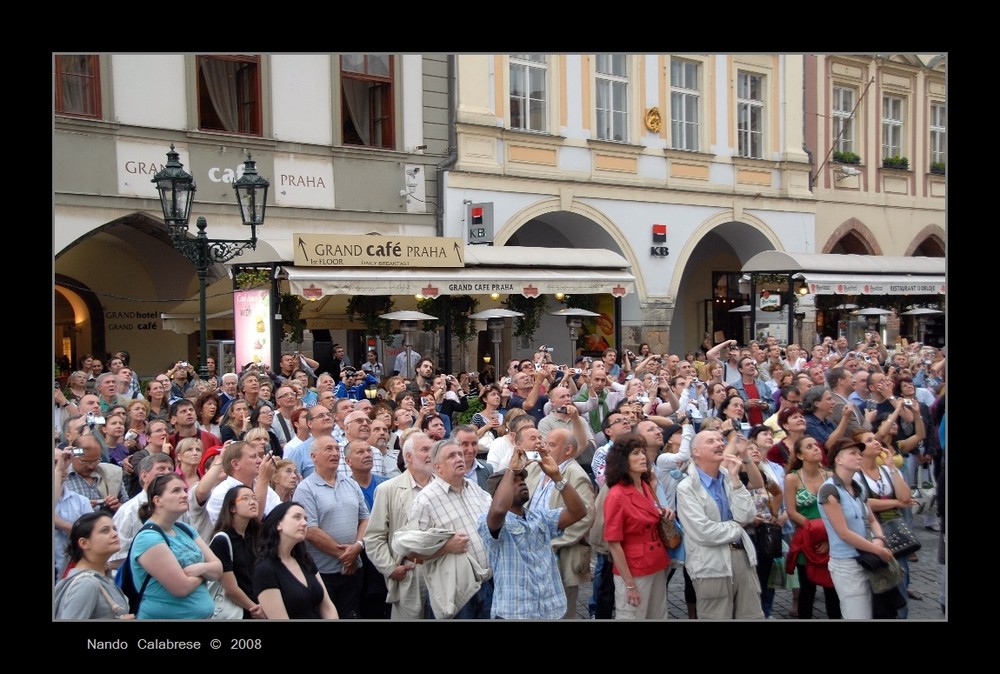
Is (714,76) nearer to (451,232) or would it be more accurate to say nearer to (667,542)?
(451,232)

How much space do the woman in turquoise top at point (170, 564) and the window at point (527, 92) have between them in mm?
16258

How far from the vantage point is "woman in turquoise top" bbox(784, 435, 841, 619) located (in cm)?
665

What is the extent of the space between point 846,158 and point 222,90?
1584 cm

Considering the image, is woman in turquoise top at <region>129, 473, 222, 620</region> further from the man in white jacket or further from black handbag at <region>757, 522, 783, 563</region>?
black handbag at <region>757, 522, 783, 563</region>

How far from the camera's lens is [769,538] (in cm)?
689

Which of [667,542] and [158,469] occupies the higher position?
[158,469]

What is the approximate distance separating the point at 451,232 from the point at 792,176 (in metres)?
9.71

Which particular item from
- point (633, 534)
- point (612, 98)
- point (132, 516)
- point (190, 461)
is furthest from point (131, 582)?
point (612, 98)

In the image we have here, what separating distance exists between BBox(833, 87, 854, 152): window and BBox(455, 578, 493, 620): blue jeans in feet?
73.3

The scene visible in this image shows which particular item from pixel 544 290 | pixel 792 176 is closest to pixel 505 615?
pixel 544 290

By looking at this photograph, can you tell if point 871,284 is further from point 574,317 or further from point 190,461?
point 190,461

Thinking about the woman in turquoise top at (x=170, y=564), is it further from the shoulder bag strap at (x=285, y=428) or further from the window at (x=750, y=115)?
the window at (x=750, y=115)

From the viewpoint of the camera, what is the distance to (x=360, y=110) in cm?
1900

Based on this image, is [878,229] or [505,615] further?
[878,229]
